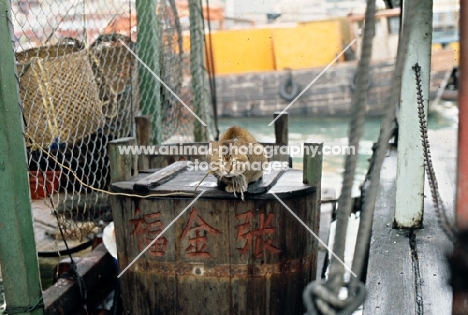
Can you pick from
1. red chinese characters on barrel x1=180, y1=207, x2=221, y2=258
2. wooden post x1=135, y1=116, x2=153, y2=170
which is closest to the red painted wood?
red chinese characters on barrel x1=180, y1=207, x2=221, y2=258

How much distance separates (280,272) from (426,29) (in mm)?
1774

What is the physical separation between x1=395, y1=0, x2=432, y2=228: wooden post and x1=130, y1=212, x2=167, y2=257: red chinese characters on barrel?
163 cm

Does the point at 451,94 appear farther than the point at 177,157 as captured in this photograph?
Yes

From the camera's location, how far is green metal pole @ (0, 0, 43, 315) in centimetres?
266

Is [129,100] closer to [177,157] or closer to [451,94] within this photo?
[177,157]

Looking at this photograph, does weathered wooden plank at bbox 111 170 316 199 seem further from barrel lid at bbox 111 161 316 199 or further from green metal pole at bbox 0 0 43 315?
green metal pole at bbox 0 0 43 315

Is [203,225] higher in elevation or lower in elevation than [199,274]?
higher

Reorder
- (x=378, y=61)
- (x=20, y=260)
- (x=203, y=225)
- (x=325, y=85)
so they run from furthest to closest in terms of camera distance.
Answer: (x=325, y=85)
(x=378, y=61)
(x=203, y=225)
(x=20, y=260)

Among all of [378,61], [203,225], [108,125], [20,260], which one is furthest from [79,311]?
[378,61]

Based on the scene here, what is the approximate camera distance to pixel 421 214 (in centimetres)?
344

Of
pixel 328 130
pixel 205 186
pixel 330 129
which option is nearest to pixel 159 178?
pixel 205 186

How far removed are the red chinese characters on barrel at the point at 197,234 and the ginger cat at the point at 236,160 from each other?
0.24 metres

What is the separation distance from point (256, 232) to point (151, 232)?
624mm

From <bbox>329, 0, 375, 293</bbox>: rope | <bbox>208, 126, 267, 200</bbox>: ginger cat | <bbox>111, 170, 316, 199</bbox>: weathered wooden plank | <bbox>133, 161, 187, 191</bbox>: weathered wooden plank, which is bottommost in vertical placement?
<bbox>111, 170, 316, 199</bbox>: weathered wooden plank
